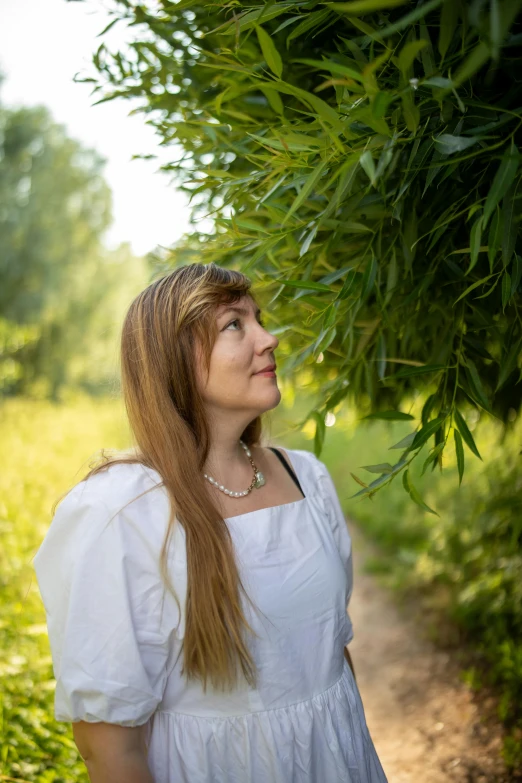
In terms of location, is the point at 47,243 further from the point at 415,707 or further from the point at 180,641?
the point at 180,641

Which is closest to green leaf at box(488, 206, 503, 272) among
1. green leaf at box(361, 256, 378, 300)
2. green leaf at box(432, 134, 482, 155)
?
green leaf at box(432, 134, 482, 155)

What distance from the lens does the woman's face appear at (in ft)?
5.89

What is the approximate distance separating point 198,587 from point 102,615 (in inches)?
9.0

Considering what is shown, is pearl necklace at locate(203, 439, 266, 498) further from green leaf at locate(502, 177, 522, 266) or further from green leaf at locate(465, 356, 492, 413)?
green leaf at locate(502, 177, 522, 266)

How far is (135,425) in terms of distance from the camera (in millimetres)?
1806

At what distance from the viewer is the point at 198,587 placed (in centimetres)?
157

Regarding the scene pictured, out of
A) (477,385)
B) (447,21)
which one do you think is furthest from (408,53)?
(477,385)

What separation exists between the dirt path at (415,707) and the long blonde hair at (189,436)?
228cm

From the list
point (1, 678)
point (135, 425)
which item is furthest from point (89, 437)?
point (135, 425)

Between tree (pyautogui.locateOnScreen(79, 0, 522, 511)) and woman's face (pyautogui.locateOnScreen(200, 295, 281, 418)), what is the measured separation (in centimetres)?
13

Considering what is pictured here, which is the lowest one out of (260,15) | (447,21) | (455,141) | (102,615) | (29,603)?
(29,603)

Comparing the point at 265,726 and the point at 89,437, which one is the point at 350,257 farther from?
the point at 89,437

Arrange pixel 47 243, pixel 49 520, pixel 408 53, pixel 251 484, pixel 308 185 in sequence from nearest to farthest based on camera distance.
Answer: pixel 408 53 < pixel 308 185 < pixel 251 484 < pixel 49 520 < pixel 47 243

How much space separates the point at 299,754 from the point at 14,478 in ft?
19.8
